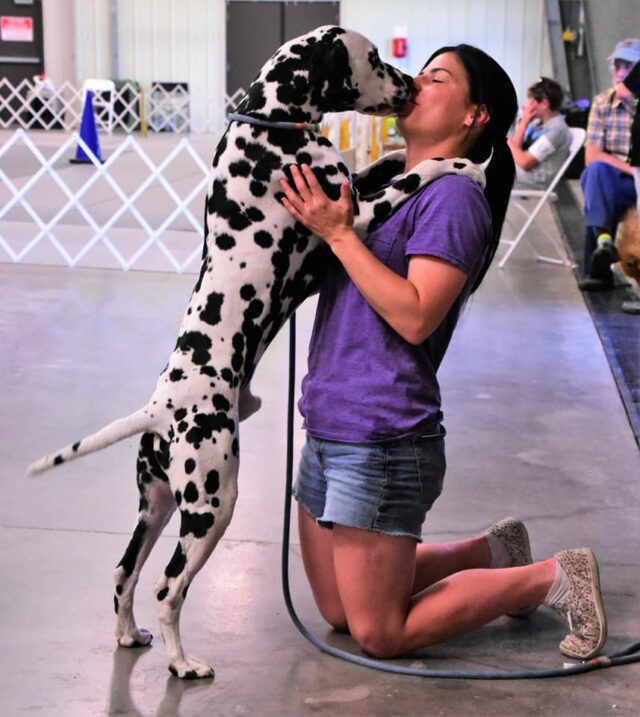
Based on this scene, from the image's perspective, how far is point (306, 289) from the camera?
2.60m

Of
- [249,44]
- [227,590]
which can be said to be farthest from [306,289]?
[249,44]

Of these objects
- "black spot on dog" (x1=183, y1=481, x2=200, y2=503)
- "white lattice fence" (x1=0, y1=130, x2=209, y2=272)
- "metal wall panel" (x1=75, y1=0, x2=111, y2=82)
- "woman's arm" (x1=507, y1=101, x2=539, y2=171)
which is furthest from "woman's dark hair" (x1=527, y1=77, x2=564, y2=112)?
"metal wall panel" (x1=75, y1=0, x2=111, y2=82)

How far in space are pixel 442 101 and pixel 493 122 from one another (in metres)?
0.14

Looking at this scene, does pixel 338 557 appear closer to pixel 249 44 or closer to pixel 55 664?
pixel 55 664

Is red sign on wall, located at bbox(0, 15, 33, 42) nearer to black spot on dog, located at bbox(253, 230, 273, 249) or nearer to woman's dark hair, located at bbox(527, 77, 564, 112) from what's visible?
woman's dark hair, located at bbox(527, 77, 564, 112)

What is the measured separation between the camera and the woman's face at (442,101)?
2.53 meters

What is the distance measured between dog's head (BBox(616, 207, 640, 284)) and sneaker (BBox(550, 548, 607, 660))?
514 centimetres

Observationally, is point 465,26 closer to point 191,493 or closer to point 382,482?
point 382,482

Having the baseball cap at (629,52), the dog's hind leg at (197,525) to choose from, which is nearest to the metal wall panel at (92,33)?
the baseball cap at (629,52)

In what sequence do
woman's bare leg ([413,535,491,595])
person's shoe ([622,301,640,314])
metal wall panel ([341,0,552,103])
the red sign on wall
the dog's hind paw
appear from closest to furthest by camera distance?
the dog's hind paw → woman's bare leg ([413,535,491,595]) → person's shoe ([622,301,640,314]) → the red sign on wall → metal wall panel ([341,0,552,103])

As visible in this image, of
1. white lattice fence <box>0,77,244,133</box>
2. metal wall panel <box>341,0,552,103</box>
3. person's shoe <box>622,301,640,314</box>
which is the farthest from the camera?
metal wall panel <box>341,0,552,103</box>

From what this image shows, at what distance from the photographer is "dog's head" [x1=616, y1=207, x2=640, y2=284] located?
298 inches

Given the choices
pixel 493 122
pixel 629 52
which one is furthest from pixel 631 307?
pixel 493 122

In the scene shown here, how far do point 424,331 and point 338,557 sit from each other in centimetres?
55
